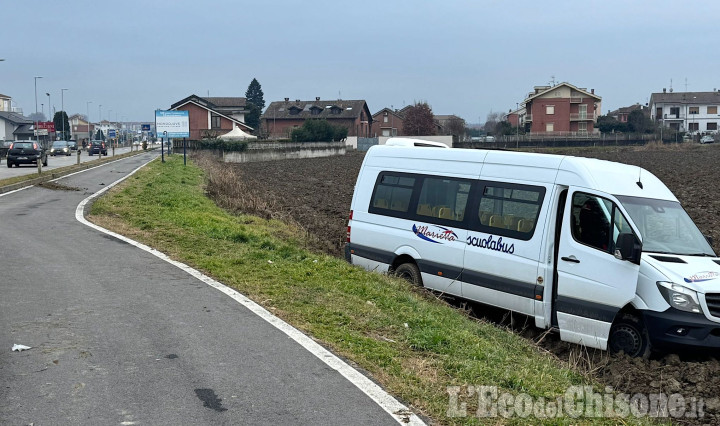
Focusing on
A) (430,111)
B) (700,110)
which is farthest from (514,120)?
(430,111)

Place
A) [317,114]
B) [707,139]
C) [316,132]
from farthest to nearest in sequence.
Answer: [317,114] → [707,139] → [316,132]

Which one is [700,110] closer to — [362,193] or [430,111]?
[430,111]

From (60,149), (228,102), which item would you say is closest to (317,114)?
(228,102)

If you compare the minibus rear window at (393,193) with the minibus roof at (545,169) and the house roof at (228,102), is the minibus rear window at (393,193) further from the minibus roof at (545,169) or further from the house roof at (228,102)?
the house roof at (228,102)

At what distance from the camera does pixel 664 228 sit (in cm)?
902

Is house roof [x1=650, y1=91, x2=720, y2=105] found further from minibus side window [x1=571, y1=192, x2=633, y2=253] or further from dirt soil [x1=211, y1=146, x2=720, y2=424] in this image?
minibus side window [x1=571, y1=192, x2=633, y2=253]

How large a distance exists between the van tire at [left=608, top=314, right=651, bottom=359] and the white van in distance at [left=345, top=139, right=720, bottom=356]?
13mm

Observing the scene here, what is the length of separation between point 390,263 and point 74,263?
4.79m

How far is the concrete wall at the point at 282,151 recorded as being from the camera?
6312cm

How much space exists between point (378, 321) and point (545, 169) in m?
3.27

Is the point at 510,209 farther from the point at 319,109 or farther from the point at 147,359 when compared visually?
the point at 319,109

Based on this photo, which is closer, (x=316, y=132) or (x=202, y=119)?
(x=316, y=132)

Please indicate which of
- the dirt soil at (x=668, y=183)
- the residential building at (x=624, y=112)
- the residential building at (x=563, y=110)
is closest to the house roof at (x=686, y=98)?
the residential building at (x=624, y=112)

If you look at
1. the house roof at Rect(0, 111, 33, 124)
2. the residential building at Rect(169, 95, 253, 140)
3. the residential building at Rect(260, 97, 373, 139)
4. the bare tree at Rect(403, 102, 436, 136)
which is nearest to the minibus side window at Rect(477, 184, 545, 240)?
the residential building at Rect(169, 95, 253, 140)
